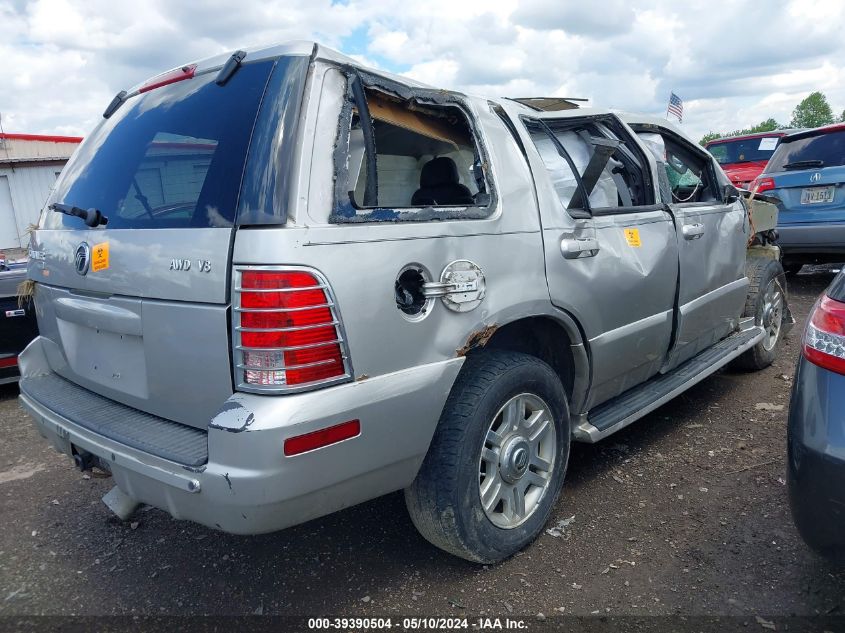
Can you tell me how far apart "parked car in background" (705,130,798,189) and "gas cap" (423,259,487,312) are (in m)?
10.0

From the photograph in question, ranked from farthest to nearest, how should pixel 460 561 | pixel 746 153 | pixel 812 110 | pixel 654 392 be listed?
pixel 812 110
pixel 746 153
pixel 654 392
pixel 460 561

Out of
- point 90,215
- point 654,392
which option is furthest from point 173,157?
point 654,392

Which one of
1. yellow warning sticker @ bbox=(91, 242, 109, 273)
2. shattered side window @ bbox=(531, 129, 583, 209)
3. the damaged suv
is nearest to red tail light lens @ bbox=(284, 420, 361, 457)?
the damaged suv

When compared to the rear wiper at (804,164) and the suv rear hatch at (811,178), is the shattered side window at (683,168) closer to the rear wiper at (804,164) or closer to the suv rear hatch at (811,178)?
the suv rear hatch at (811,178)

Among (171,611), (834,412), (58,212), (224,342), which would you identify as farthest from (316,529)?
(834,412)

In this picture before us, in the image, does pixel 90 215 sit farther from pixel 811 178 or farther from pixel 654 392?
pixel 811 178

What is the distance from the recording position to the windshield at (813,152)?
23.6 ft

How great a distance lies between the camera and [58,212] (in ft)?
9.30

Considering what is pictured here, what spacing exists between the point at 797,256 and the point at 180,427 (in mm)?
7503

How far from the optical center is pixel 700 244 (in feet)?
12.8

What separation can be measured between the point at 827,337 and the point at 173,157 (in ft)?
7.51

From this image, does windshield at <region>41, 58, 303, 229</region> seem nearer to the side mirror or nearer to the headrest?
the headrest

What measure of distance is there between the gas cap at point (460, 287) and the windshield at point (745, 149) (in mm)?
10456

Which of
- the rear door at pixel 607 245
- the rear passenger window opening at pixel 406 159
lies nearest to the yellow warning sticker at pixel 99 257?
the rear passenger window opening at pixel 406 159
